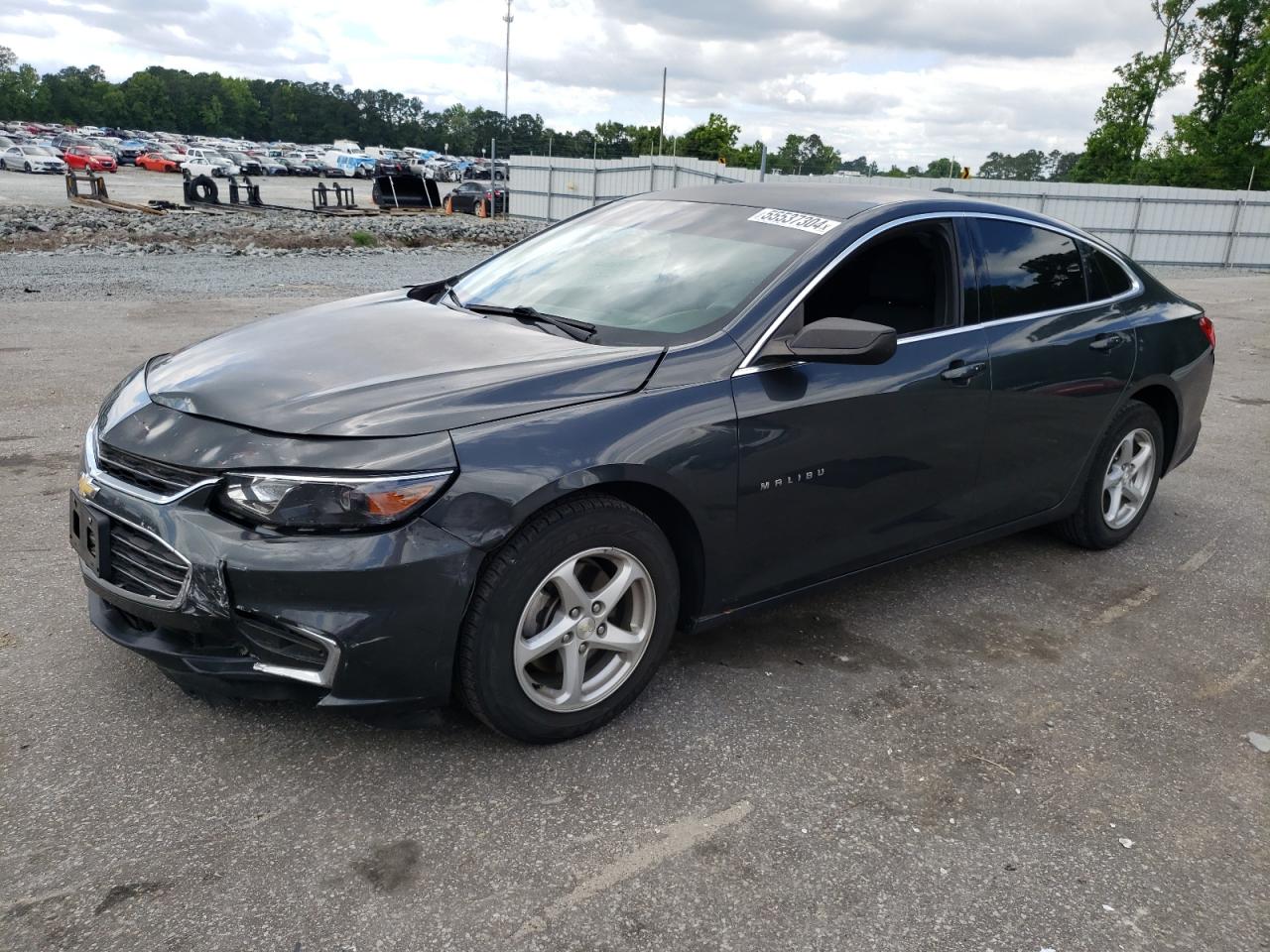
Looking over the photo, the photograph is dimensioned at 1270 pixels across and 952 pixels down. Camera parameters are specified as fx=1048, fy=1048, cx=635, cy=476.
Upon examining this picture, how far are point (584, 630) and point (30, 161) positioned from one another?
60.7m

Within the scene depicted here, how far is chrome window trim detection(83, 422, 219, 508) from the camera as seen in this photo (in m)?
2.81

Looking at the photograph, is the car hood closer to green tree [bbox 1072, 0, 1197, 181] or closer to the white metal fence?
the white metal fence

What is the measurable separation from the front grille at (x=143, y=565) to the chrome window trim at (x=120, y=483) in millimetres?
98

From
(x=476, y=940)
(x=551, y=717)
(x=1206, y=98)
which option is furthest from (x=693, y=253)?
(x=1206, y=98)

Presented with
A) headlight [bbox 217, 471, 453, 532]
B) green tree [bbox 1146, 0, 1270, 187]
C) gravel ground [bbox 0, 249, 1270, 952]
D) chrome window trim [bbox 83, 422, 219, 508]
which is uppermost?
green tree [bbox 1146, 0, 1270, 187]

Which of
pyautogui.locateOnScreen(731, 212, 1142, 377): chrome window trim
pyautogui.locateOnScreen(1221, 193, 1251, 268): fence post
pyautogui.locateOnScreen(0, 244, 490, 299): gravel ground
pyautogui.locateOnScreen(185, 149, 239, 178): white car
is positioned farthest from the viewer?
pyautogui.locateOnScreen(185, 149, 239, 178): white car

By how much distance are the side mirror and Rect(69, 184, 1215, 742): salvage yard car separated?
13 mm

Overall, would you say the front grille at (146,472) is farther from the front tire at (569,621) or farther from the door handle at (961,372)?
the door handle at (961,372)

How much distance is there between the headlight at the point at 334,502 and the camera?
271 cm

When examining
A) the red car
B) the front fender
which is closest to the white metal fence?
the front fender

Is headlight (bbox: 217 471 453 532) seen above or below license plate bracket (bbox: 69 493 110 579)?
above

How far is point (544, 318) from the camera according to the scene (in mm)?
3758

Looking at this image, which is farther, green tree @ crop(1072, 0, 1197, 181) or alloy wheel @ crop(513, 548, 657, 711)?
green tree @ crop(1072, 0, 1197, 181)

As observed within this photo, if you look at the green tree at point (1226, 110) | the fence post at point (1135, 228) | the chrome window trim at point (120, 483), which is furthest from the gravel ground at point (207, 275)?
the green tree at point (1226, 110)
